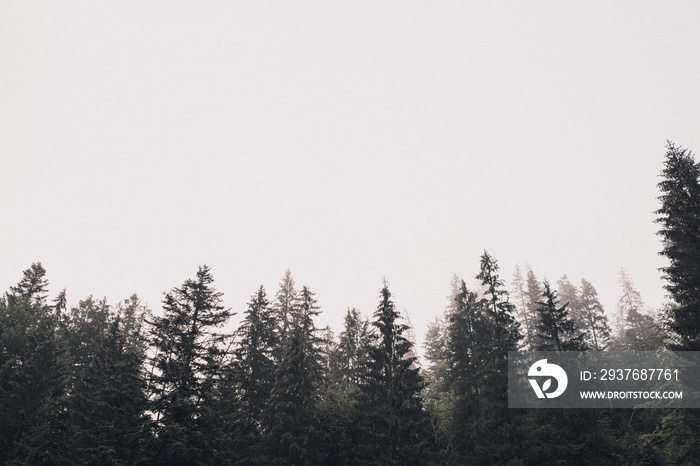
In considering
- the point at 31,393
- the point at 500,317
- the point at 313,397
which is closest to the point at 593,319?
the point at 500,317

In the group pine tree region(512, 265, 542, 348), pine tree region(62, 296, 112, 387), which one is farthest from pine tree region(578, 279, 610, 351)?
pine tree region(62, 296, 112, 387)

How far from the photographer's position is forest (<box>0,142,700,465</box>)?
19.9 metres

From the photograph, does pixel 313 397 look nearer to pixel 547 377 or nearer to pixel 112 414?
pixel 112 414

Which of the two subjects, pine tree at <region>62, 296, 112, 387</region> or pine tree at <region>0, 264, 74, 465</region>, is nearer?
pine tree at <region>0, 264, 74, 465</region>

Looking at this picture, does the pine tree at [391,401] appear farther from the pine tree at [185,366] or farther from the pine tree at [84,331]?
the pine tree at [84,331]

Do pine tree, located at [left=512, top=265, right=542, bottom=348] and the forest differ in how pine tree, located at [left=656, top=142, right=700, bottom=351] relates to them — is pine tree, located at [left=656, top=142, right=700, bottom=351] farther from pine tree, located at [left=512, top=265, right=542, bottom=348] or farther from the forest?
pine tree, located at [left=512, top=265, right=542, bottom=348]

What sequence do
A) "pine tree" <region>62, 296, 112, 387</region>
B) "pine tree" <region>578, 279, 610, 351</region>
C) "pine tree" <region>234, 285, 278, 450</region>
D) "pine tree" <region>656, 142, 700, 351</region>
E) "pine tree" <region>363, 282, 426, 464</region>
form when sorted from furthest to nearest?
1. "pine tree" <region>578, 279, 610, 351</region>
2. "pine tree" <region>62, 296, 112, 387</region>
3. "pine tree" <region>234, 285, 278, 450</region>
4. "pine tree" <region>363, 282, 426, 464</region>
5. "pine tree" <region>656, 142, 700, 351</region>

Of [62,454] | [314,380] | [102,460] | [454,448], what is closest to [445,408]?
[454,448]

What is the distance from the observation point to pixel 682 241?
752 inches

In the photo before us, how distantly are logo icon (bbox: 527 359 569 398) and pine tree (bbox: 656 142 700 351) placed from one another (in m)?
8.60

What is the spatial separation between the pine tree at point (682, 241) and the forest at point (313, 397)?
0.07 metres

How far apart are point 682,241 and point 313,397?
2670cm

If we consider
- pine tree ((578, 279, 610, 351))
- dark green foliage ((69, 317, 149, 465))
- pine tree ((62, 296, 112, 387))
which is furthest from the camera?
pine tree ((578, 279, 610, 351))

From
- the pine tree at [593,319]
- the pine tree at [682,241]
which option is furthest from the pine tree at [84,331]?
the pine tree at [593,319]
